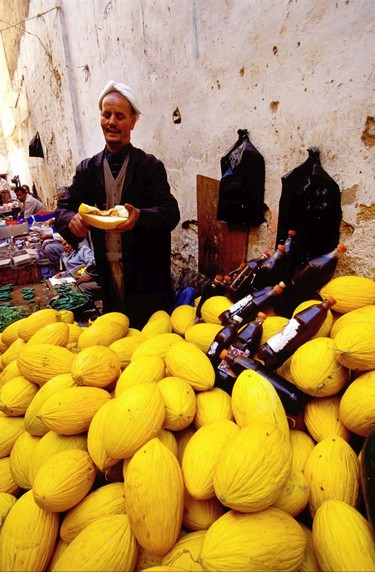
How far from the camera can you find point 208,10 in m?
2.70

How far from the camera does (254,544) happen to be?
84cm

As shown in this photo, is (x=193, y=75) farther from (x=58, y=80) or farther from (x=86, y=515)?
(x=58, y=80)

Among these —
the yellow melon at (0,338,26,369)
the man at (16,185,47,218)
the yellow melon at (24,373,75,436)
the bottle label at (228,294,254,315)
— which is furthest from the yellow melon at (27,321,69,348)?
the man at (16,185,47,218)

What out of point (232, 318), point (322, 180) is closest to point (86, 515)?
point (232, 318)

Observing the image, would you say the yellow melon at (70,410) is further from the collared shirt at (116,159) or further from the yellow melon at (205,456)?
the collared shirt at (116,159)

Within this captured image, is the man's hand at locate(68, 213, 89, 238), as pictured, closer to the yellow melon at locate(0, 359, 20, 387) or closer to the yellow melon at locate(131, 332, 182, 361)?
the yellow melon at locate(0, 359, 20, 387)

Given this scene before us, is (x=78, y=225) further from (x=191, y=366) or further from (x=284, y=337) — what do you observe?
(x=284, y=337)

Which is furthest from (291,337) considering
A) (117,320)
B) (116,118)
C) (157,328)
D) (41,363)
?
(116,118)

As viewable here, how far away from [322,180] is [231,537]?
181 cm

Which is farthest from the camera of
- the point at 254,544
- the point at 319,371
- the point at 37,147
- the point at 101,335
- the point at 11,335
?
the point at 37,147

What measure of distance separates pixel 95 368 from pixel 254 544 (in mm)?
887

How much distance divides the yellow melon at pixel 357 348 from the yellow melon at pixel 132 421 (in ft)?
2.33

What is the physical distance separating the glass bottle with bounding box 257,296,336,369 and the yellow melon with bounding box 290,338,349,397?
0.12 meters

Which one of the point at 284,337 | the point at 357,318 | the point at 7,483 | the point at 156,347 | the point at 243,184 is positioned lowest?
the point at 7,483
